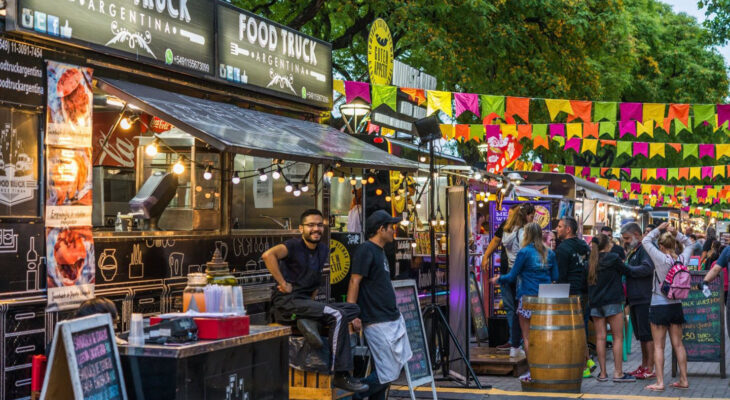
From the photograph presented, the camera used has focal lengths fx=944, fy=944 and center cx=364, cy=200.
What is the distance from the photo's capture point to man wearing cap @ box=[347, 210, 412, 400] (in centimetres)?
896

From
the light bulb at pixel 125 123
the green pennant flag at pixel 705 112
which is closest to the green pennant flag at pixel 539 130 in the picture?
the green pennant flag at pixel 705 112

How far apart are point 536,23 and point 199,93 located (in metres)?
12.8

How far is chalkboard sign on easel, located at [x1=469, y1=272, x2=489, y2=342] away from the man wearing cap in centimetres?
575

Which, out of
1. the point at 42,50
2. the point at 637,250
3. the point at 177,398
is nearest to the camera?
the point at 177,398

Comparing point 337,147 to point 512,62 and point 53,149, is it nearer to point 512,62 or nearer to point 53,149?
point 53,149

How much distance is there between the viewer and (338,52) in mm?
27281

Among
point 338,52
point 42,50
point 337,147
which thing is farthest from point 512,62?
point 42,50

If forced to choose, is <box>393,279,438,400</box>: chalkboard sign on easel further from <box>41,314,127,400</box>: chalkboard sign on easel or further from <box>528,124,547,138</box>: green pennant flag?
<box>528,124,547,138</box>: green pennant flag

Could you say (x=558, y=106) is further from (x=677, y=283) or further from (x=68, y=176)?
(x=68, y=176)

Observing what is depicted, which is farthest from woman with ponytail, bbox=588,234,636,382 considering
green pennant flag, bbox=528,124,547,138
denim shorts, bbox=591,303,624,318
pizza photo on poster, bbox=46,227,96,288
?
green pennant flag, bbox=528,124,547,138

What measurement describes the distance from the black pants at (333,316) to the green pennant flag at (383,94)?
681 cm

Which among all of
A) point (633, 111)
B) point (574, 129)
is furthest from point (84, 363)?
point (574, 129)

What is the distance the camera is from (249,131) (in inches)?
372

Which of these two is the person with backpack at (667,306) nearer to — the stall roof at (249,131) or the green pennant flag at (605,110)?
the stall roof at (249,131)
